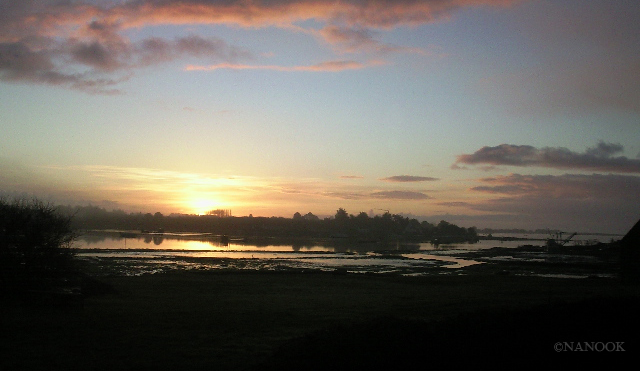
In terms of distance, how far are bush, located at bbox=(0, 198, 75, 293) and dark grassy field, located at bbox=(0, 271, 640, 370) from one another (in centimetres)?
125

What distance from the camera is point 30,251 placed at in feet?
63.8

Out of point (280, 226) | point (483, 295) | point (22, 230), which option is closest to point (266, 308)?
point (22, 230)

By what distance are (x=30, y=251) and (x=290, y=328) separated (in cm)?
1125

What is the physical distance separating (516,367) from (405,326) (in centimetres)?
307

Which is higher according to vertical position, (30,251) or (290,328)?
(30,251)

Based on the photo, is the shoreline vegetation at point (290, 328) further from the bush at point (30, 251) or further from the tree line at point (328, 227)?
the tree line at point (328, 227)

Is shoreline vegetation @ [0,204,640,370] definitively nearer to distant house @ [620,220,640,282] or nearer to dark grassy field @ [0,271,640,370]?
dark grassy field @ [0,271,640,370]

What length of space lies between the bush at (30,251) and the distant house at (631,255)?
32116mm

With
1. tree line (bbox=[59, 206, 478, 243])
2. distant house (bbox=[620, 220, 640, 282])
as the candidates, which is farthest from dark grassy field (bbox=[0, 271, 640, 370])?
tree line (bbox=[59, 206, 478, 243])

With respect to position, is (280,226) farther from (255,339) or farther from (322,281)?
(255,339)

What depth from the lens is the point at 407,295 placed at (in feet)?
89.0

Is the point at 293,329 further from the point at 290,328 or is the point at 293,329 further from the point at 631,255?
the point at 631,255

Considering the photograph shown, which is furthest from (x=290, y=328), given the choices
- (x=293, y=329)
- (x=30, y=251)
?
(x=30, y=251)

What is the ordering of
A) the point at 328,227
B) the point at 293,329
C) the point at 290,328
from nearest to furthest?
1. the point at 293,329
2. the point at 290,328
3. the point at 328,227
